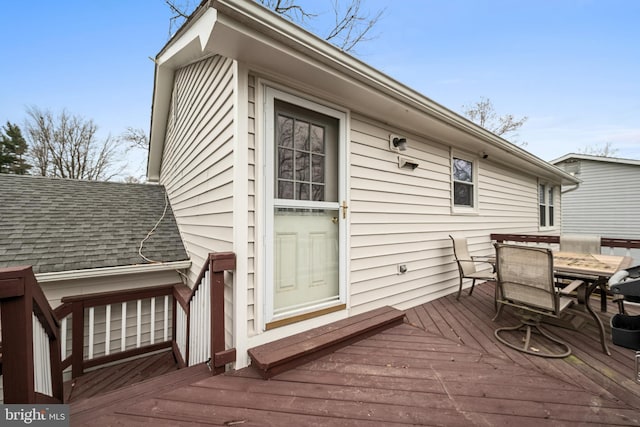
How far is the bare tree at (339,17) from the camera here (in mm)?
6398

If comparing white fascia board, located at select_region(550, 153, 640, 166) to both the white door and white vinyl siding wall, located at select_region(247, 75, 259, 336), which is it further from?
white vinyl siding wall, located at select_region(247, 75, 259, 336)

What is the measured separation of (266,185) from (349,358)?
1619mm

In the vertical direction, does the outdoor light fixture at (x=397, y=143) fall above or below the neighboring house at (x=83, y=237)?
above

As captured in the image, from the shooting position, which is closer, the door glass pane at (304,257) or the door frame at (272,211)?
the door frame at (272,211)

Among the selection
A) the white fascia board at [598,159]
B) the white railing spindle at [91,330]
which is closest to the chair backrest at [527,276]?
the white railing spindle at [91,330]

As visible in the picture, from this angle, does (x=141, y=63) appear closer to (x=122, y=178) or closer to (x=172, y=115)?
(x=172, y=115)

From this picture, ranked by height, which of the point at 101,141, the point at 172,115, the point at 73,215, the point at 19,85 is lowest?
the point at 73,215

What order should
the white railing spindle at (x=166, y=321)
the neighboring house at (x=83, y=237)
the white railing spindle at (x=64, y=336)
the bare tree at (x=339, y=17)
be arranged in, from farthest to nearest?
the bare tree at (x=339, y=17), the white railing spindle at (x=166, y=321), the neighboring house at (x=83, y=237), the white railing spindle at (x=64, y=336)

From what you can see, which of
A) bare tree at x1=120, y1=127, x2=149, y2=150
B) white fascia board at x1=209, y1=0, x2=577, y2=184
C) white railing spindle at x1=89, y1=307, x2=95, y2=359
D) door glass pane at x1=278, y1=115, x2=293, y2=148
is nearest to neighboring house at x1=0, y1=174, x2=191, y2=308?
white railing spindle at x1=89, y1=307, x2=95, y2=359

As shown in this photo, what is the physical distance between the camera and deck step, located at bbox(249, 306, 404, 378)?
1914 millimetres

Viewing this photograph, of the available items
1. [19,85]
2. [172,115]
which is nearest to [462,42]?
[172,115]

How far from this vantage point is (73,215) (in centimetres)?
413

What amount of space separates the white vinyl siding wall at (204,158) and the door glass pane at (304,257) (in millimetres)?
428

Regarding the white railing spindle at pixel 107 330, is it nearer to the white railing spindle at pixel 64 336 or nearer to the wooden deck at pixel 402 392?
the white railing spindle at pixel 64 336
